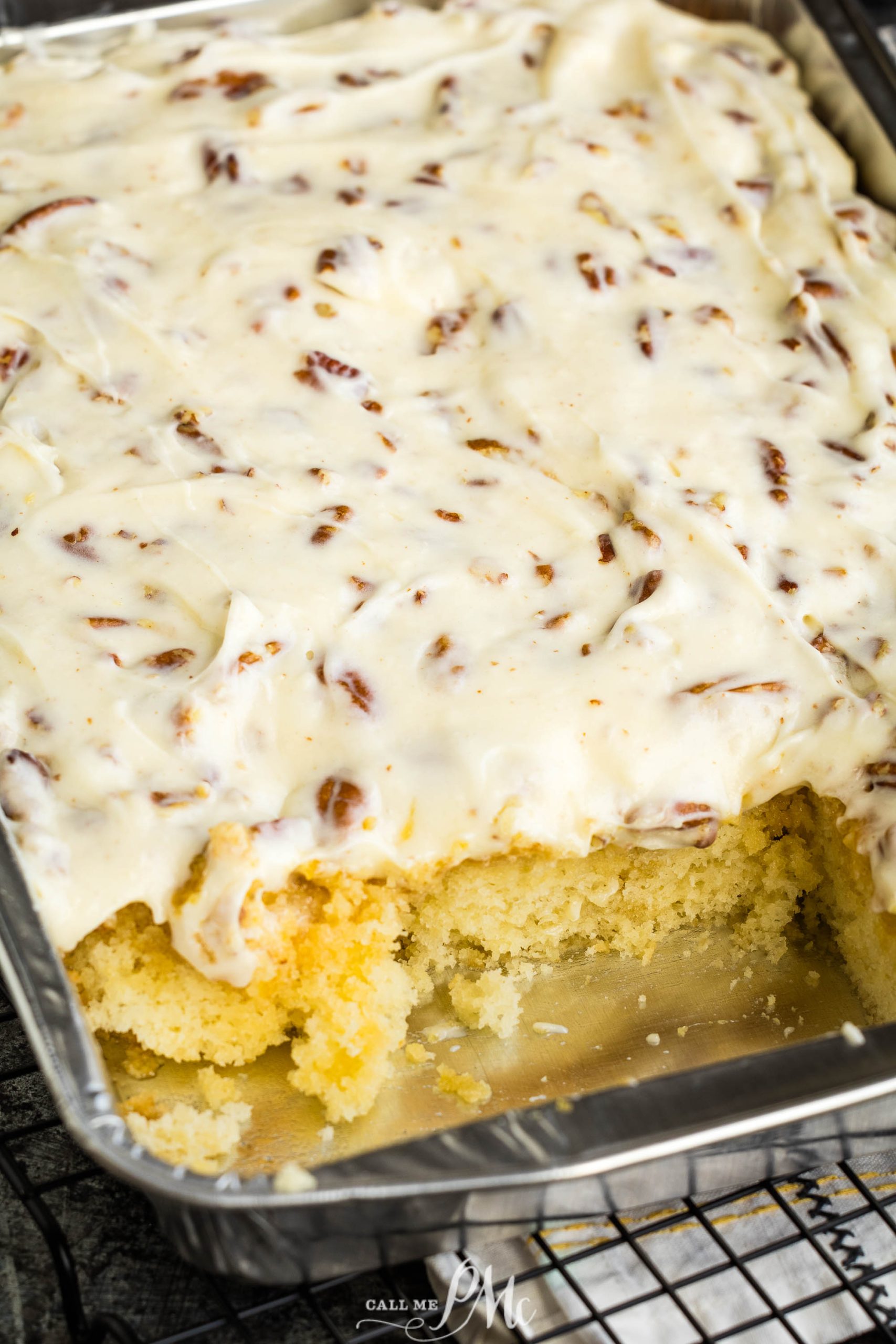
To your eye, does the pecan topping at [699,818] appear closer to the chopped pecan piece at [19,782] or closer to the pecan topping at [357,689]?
the pecan topping at [357,689]

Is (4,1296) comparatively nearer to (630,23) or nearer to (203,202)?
(203,202)

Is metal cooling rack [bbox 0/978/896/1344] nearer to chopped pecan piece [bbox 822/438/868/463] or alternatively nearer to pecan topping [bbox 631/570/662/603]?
pecan topping [bbox 631/570/662/603]

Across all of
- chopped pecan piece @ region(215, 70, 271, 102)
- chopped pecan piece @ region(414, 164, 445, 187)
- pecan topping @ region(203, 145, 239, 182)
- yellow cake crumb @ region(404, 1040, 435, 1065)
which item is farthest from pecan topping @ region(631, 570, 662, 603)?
chopped pecan piece @ region(215, 70, 271, 102)

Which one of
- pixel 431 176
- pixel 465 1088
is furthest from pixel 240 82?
pixel 465 1088

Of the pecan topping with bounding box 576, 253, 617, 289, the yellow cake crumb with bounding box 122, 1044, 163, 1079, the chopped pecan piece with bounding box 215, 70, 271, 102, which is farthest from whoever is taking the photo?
the chopped pecan piece with bounding box 215, 70, 271, 102

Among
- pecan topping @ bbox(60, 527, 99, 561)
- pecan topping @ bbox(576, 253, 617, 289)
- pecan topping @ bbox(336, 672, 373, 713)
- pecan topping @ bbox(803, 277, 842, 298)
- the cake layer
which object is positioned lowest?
the cake layer

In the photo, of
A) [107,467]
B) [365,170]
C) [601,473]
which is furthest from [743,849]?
[365,170]
